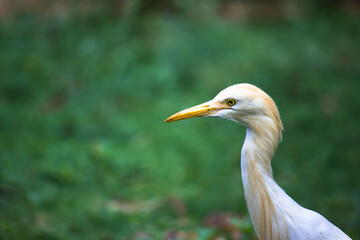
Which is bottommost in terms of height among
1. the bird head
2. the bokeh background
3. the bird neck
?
the bird neck

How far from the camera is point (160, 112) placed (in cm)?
692

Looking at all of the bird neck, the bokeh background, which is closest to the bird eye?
the bird neck

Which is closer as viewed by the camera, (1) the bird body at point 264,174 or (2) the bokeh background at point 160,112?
(1) the bird body at point 264,174

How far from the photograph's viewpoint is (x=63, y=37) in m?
8.52

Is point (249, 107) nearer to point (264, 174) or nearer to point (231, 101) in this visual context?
point (231, 101)

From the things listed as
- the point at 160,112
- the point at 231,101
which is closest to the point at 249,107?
the point at 231,101

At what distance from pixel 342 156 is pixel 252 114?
9.55ft

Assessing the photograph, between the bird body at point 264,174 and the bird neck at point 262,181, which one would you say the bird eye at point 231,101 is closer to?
the bird body at point 264,174

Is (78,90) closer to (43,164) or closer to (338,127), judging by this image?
(43,164)

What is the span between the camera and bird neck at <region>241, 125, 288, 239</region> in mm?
2674

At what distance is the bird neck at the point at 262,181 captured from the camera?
2674 millimetres

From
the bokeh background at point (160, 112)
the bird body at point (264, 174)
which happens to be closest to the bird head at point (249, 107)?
the bird body at point (264, 174)

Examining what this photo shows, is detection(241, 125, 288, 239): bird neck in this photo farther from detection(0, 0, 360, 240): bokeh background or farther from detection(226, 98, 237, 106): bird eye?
detection(0, 0, 360, 240): bokeh background

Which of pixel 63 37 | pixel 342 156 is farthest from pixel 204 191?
pixel 63 37
